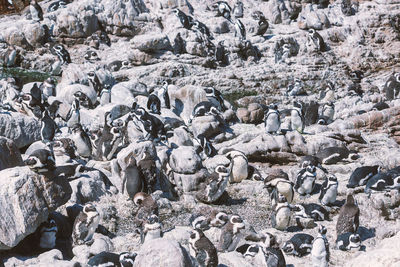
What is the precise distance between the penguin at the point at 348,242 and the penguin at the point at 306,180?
8.64ft

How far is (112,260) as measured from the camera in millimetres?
9414

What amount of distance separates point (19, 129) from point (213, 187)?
5.44 metres

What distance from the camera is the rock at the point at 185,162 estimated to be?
47.0 ft

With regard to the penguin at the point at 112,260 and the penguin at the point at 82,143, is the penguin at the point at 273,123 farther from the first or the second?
the penguin at the point at 112,260

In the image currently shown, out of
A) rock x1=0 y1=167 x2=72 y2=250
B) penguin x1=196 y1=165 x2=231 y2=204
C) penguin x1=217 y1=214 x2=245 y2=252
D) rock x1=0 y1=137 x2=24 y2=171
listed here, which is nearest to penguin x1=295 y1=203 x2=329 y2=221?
penguin x1=196 y1=165 x2=231 y2=204

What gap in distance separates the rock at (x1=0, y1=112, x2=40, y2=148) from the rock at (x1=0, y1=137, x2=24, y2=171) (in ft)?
9.46

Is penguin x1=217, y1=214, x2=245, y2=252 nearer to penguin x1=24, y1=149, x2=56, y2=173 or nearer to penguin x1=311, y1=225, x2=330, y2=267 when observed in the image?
penguin x1=311, y1=225, x2=330, y2=267

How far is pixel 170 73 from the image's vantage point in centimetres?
2705

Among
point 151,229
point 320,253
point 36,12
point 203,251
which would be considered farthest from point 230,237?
point 36,12

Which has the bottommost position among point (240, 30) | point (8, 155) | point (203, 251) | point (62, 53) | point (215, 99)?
point (240, 30)

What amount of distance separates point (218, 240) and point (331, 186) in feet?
11.5

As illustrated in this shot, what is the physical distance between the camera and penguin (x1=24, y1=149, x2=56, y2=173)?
36.9 ft

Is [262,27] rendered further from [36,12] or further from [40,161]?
[40,161]

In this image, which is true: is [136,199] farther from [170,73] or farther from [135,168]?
[170,73]
